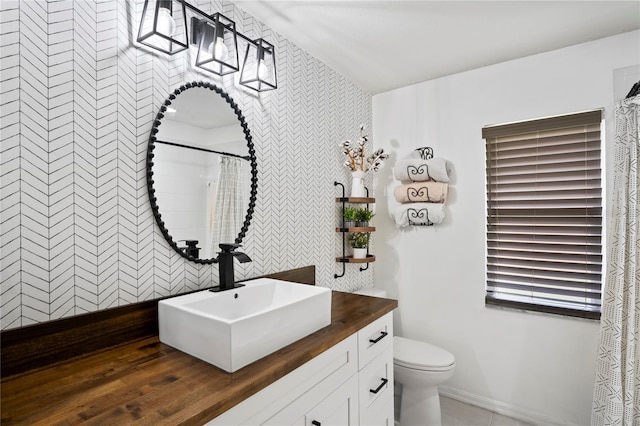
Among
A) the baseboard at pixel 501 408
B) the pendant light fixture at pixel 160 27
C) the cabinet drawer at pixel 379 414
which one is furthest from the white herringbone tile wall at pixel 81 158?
the baseboard at pixel 501 408

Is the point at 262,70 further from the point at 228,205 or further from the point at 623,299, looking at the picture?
the point at 623,299

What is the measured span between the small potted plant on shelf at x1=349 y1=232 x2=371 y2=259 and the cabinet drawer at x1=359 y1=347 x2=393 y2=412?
79cm

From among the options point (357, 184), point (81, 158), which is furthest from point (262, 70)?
point (357, 184)

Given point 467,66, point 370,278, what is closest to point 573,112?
point 467,66

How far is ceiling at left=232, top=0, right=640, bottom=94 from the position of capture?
169 centimetres

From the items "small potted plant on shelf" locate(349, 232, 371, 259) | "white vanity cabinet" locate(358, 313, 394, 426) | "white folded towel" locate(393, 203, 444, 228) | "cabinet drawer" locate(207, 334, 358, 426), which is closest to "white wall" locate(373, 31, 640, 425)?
"white folded towel" locate(393, 203, 444, 228)

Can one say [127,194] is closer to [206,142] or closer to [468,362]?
[206,142]

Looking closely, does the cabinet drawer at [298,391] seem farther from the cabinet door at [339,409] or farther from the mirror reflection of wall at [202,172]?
the mirror reflection of wall at [202,172]

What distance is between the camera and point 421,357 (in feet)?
6.98

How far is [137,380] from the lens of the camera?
93cm

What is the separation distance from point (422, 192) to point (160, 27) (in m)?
1.89

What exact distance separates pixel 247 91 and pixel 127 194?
2.65 ft

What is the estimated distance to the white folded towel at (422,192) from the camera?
2426 mm

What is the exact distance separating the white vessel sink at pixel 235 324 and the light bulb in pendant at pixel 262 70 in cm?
101
